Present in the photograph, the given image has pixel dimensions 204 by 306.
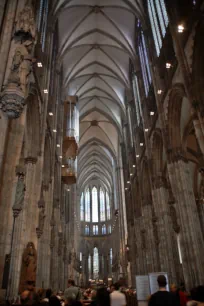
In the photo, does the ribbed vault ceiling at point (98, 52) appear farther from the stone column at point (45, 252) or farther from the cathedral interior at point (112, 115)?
the stone column at point (45, 252)

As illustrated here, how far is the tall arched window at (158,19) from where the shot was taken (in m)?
17.2

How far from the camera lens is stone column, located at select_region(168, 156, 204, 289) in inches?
478

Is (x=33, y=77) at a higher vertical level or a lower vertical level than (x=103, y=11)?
lower

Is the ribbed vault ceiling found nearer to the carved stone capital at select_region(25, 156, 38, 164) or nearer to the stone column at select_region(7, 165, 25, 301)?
the carved stone capital at select_region(25, 156, 38, 164)

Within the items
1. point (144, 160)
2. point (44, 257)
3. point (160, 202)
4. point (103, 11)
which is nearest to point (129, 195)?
point (144, 160)

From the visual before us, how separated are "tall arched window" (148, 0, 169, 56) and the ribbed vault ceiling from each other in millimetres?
2115

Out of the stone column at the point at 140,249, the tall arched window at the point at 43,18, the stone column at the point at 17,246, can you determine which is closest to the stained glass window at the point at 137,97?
the stone column at the point at 140,249

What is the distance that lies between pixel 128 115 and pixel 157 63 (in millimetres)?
12795

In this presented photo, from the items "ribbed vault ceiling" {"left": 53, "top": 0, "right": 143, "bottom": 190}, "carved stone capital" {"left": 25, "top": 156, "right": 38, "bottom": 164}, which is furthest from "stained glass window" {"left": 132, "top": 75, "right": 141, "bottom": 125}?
"carved stone capital" {"left": 25, "top": 156, "right": 38, "bottom": 164}

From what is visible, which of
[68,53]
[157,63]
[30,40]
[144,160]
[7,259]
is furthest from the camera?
[68,53]

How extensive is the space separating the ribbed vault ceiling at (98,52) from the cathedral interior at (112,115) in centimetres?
10

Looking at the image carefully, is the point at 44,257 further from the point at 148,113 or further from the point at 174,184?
the point at 148,113

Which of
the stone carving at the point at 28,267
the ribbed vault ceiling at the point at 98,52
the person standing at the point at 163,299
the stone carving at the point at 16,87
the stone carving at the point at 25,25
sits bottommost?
the person standing at the point at 163,299

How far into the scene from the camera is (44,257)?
1600 cm
